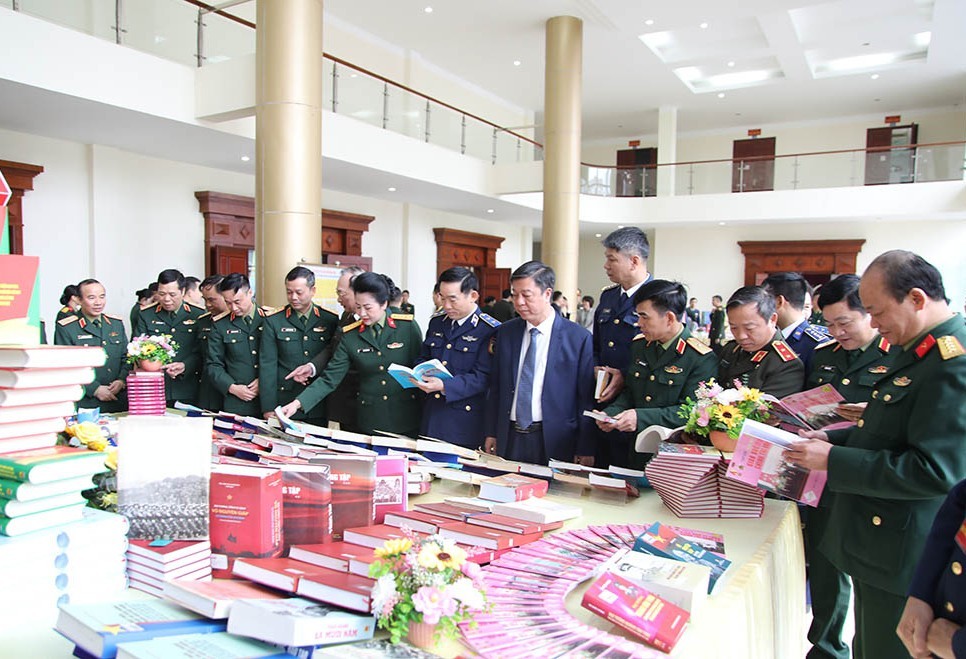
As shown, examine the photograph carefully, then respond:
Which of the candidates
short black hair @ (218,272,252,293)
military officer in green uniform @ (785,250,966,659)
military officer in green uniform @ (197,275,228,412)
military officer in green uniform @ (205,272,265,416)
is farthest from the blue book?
military officer in green uniform @ (197,275,228,412)

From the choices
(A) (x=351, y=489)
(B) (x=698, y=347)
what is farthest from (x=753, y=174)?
(A) (x=351, y=489)

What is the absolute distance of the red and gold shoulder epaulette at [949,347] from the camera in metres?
1.68

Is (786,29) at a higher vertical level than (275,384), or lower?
higher

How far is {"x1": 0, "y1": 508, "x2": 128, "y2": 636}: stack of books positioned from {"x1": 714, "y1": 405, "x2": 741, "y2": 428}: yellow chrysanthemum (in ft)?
5.75

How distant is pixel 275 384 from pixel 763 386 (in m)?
2.76

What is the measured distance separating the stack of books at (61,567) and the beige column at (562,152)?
32.5ft

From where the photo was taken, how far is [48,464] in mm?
1532

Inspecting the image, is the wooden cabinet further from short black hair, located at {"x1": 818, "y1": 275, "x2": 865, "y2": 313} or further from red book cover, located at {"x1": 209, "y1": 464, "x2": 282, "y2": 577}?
red book cover, located at {"x1": 209, "y1": 464, "x2": 282, "y2": 577}

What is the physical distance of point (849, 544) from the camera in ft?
6.49

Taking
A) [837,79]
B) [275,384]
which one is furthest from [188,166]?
[837,79]

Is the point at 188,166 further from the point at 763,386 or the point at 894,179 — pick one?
the point at 894,179

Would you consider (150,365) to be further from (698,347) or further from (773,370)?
(773,370)

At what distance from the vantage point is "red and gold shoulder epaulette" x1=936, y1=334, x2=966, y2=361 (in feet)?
5.51

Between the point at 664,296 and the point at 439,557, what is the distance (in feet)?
5.94
